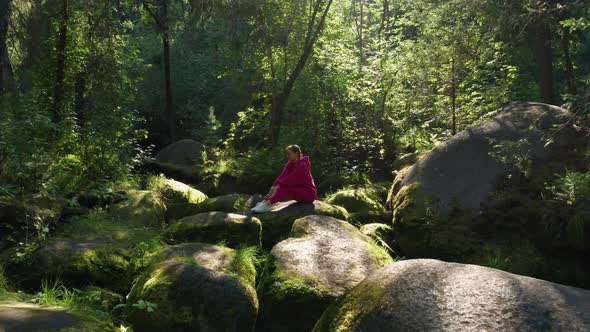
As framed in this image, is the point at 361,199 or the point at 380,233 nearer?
the point at 380,233

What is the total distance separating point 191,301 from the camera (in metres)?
5.54

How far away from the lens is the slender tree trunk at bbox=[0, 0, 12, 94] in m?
10.7

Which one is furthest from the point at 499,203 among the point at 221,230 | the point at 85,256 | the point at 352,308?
the point at 85,256

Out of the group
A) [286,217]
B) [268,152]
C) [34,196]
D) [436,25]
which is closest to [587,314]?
[286,217]

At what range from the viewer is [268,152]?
15953 millimetres

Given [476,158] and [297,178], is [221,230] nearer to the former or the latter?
[297,178]

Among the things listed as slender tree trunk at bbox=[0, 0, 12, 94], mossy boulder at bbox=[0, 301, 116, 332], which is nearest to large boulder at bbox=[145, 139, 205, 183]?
slender tree trunk at bbox=[0, 0, 12, 94]

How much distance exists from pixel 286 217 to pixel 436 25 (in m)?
6.73

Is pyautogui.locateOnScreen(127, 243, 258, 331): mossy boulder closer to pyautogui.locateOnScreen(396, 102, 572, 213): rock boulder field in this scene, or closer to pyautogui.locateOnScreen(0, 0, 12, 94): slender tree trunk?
pyautogui.locateOnScreen(396, 102, 572, 213): rock boulder field

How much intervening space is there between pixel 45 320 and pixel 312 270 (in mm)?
3387

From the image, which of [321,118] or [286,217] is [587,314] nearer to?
[286,217]

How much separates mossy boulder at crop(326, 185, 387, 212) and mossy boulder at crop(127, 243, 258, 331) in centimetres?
553

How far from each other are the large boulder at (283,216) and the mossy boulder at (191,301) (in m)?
2.92

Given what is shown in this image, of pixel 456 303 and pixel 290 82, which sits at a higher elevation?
pixel 290 82
